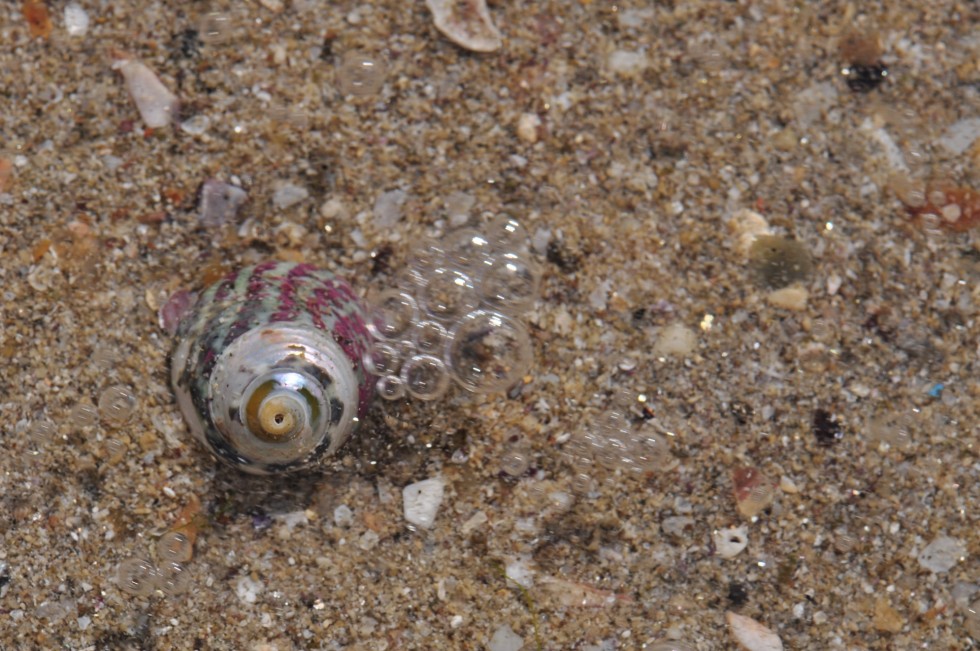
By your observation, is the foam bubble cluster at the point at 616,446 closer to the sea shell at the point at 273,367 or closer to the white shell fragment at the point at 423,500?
the white shell fragment at the point at 423,500

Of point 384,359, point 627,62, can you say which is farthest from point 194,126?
point 627,62

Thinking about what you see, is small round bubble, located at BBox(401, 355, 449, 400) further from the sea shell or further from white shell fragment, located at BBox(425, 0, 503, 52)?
white shell fragment, located at BBox(425, 0, 503, 52)

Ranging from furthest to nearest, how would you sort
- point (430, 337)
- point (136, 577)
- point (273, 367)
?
point (430, 337), point (136, 577), point (273, 367)

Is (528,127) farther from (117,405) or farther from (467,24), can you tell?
(117,405)

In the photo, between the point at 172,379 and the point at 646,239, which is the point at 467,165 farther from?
the point at 172,379

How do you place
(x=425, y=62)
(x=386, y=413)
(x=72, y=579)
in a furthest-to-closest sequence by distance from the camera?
(x=425, y=62) < (x=386, y=413) < (x=72, y=579)

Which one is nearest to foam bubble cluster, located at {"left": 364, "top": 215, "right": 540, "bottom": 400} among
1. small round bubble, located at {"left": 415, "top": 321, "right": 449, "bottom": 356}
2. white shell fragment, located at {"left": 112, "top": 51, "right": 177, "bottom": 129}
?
small round bubble, located at {"left": 415, "top": 321, "right": 449, "bottom": 356}

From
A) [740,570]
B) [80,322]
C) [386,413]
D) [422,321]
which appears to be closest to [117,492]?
[80,322]
